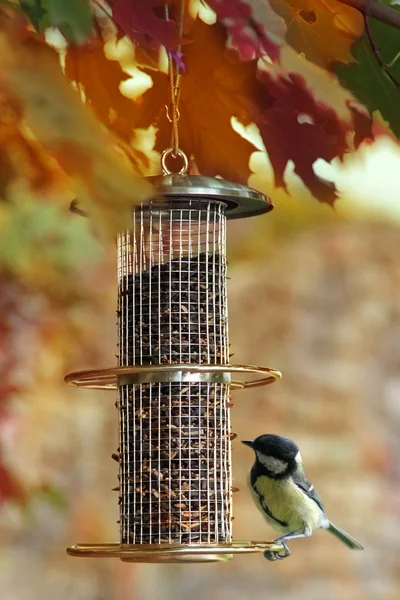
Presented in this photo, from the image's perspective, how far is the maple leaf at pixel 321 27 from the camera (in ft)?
10.1

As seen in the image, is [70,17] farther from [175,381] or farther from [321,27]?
[321,27]

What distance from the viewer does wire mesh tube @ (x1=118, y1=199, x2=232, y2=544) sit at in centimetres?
293

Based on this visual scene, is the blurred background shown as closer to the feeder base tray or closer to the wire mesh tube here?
the wire mesh tube

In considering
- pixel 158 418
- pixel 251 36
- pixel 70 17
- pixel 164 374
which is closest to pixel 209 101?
pixel 251 36

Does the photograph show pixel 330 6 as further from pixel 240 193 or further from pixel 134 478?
pixel 134 478

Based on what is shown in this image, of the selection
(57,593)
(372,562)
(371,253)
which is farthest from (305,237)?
(57,593)

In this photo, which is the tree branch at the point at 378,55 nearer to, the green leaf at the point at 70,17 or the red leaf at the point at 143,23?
the red leaf at the point at 143,23

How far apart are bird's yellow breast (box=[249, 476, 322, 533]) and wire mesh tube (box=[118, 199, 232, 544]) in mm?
364

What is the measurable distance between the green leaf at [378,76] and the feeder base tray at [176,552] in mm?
1326

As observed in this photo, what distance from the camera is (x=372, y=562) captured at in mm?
5824

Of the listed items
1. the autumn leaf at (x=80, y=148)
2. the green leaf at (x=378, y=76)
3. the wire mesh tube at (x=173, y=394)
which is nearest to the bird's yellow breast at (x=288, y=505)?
the wire mesh tube at (x=173, y=394)

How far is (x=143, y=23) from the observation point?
2.21m

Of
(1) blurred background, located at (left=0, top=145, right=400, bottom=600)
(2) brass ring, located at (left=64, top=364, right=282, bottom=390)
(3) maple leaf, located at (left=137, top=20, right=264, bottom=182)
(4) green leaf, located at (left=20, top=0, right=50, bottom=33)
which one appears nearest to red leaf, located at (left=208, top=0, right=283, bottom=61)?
(3) maple leaf, located at (left=137, top=20, right=264, bottom=182)

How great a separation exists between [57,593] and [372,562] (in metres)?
1.71
